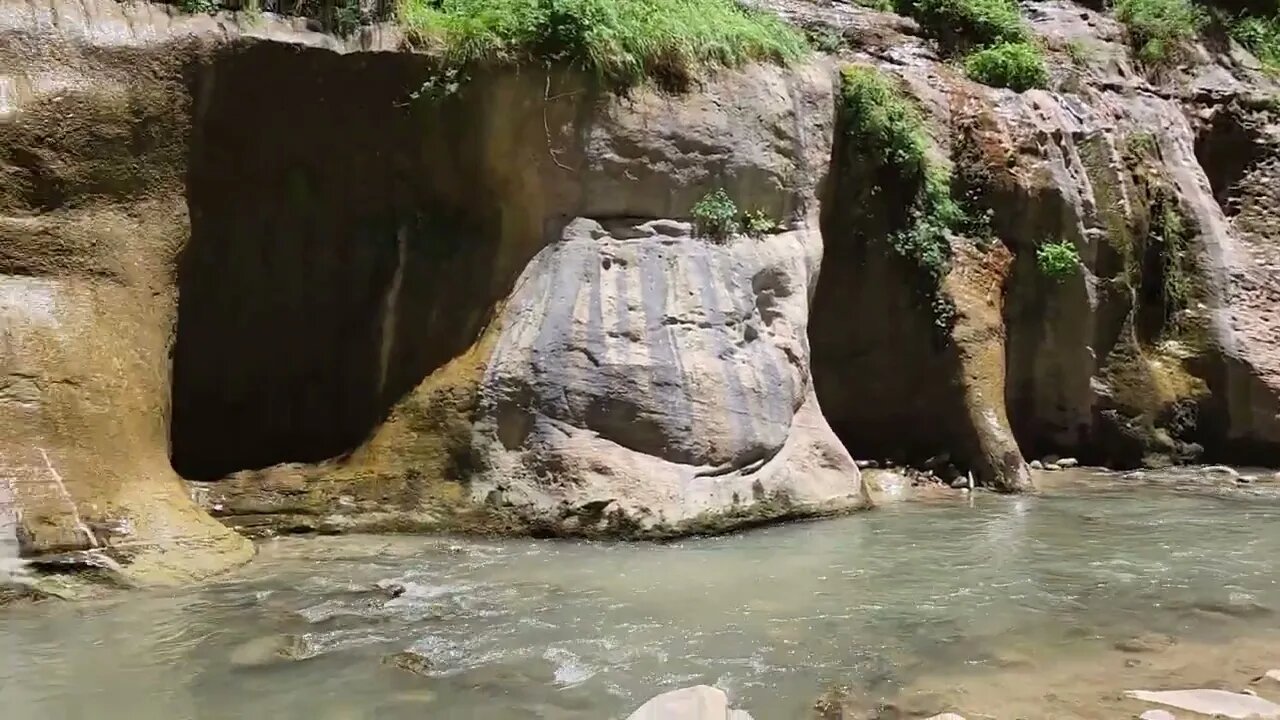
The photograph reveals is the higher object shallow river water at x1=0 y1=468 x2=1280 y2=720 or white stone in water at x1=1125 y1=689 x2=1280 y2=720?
shallow river water at x1=0 y1=468 x2=1280 y2=720

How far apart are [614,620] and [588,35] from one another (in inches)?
155

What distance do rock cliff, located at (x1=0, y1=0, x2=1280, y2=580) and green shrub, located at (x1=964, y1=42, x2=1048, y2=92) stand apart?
119 centimetres

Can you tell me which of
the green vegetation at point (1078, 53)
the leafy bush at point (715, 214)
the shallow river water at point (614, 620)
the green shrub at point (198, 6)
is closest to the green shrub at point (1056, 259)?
the green vegetation at point (1078, 53)

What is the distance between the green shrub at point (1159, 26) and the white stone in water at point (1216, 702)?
964cm

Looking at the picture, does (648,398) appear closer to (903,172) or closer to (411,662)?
(411,662)

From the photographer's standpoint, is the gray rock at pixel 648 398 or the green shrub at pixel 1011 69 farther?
the green shrub at pixel 1011 69

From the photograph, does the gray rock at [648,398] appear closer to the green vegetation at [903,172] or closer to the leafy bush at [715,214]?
the leafy bush at [715,214]

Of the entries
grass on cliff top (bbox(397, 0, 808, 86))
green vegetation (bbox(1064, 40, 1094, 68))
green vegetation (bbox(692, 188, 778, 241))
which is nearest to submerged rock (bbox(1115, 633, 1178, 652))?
green vegetation (bbox(692, 188, 778, 241))

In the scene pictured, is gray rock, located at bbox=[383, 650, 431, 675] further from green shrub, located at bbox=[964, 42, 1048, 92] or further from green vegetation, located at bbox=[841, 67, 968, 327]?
green shrub, located at bbox=[964, 42, 1048, 92]

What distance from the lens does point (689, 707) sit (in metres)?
3.55

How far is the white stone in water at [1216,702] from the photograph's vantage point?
3.98 metres

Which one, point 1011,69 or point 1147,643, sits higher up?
point 1011,69

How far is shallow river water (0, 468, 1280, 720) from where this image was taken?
4.16 metres

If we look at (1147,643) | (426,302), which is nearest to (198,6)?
(426,302)
